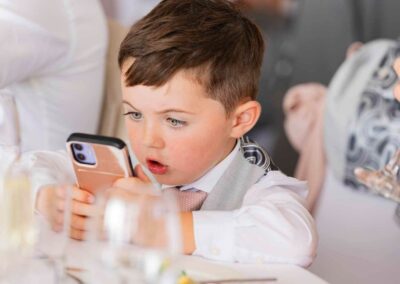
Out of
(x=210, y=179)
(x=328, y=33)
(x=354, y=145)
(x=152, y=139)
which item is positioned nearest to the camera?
(x=152, y=139)

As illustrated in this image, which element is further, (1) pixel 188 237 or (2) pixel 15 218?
(1) pixel 188 237

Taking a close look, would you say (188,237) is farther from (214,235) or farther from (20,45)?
(20,45)

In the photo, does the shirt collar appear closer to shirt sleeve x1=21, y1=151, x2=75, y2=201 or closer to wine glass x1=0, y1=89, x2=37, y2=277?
shirt sleeve x1=21, y1=151, x2=75, y2=201

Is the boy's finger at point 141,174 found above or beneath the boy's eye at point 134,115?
beneath

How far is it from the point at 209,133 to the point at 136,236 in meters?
0.45

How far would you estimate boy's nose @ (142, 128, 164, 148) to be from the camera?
1.11 metres

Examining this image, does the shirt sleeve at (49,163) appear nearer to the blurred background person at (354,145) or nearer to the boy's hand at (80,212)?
the boy's hand at (80,212)

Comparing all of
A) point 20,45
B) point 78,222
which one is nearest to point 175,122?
point 78,222

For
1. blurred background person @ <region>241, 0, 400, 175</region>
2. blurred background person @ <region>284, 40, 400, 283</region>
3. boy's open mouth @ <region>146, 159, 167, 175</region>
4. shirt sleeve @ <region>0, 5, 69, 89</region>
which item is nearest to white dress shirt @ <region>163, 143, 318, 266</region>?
boy's open mouth @ <region>146, 159, 167, 175</region>

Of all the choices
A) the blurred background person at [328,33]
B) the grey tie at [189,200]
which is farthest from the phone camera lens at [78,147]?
the blurred background person at [328,33]

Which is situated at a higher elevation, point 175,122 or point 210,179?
point 175,122

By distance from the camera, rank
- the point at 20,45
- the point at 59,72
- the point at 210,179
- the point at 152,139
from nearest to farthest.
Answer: the point at 152,139 → the point at 210,179 → the point at 20,45 → the point at 59,72

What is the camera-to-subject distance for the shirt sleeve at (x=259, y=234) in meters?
1.02

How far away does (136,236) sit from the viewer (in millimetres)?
728
